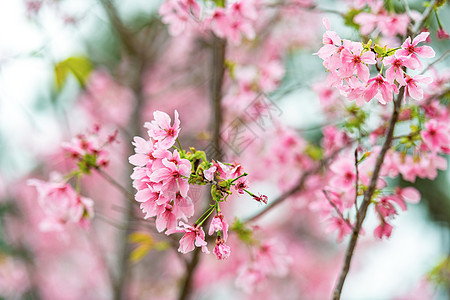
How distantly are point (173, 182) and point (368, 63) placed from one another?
400 mm

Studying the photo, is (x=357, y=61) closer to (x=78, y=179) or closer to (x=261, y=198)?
(x=261, y=198)

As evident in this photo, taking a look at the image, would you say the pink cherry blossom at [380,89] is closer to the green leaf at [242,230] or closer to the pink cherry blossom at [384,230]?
the pink cherry blossom at [384,230]

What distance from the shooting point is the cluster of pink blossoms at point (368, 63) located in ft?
2.57

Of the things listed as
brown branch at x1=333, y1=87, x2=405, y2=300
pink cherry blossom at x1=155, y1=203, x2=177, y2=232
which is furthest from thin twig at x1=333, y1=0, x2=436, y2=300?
pink cherry blossom at x1=155, y1=203, x2=177, y2=232

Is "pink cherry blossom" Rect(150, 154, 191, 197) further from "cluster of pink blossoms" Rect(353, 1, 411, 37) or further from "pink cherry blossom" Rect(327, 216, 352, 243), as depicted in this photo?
"cluster of pink blossoms" Rect(353, 1, 411, 37)

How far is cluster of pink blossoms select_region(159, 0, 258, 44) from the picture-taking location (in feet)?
4.05

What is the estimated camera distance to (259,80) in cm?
158

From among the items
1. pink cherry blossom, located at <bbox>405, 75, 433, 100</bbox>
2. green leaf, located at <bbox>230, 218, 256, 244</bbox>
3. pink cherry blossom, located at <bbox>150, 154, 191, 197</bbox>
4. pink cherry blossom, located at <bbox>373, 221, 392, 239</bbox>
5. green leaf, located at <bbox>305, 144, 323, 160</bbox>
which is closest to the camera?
pink cherry blossom, located at <bbox>150, 154, 191, 197</bbox>

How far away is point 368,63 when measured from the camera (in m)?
0.78

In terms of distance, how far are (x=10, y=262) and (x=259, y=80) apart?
1.86 metres

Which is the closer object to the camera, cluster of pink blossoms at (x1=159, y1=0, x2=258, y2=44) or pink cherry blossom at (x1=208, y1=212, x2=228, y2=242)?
pink cherry blossom at (x1=208, y1=212, x2=228, y2=242)

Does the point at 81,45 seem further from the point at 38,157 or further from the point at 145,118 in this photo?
the point at 38,157

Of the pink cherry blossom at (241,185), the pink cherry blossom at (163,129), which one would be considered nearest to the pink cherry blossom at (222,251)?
the pink cherry blossom at (241,185)

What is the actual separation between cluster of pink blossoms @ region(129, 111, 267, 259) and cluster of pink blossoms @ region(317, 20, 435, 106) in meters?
0.26
